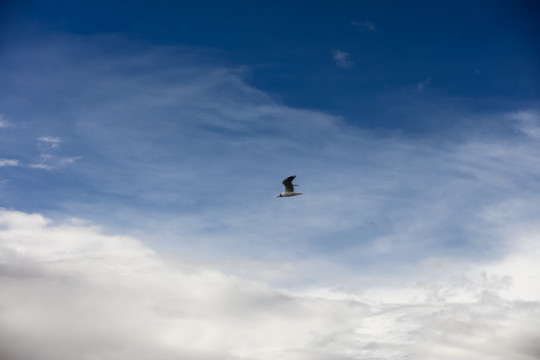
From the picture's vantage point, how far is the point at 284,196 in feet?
502
